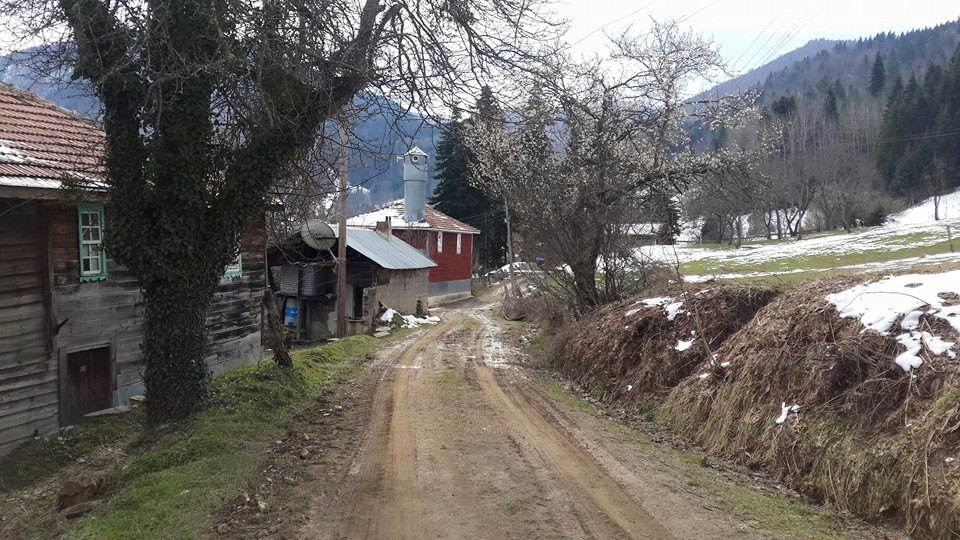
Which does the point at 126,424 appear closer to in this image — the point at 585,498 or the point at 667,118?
the point at 585,498

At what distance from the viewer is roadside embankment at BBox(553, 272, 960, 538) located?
5445 mm

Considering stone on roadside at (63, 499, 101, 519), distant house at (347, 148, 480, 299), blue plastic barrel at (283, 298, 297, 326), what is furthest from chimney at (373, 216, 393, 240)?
stone on roadside at (63, 499, 101, 519)

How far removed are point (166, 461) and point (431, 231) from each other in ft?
115

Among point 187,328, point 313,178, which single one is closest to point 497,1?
point 313,178

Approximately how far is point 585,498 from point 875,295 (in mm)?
4598

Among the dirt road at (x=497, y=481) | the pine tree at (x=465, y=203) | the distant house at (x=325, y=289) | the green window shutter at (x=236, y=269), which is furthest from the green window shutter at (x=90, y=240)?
the pine tree at (x=465, y=203)

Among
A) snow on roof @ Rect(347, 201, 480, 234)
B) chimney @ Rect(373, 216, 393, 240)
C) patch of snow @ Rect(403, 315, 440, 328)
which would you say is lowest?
patch of snow @ Rect(403, 315, 440, 328)

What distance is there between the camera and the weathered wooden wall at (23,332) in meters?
9.16

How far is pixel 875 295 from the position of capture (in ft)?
24.8

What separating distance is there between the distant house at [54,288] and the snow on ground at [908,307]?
9855mm

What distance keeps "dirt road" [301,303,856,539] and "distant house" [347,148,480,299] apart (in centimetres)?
2967

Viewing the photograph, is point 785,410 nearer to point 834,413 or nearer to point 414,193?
point 834,413

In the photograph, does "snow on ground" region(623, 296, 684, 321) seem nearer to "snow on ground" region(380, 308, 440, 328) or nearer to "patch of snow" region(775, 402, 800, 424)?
"patch of snow" region(775, 402, 800, 424)

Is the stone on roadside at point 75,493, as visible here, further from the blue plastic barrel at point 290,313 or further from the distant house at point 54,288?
the blue plastic barrel at point 290,313
